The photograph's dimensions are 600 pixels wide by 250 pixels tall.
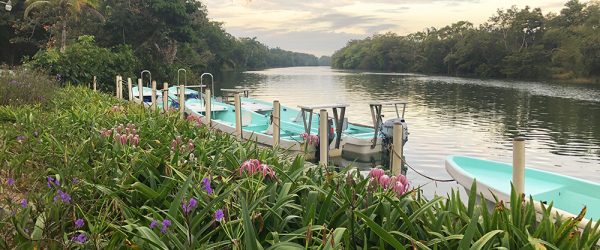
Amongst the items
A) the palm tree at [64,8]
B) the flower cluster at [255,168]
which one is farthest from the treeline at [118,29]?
the flower cluster at [255,168]

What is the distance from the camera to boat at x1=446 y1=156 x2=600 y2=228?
6887 mm

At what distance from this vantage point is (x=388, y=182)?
3.05m

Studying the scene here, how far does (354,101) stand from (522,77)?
4103cm

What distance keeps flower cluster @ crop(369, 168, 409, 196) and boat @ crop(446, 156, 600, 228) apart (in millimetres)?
3704

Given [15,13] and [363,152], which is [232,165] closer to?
[363,152]

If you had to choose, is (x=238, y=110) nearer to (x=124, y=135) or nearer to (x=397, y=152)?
(x=397, y=152)

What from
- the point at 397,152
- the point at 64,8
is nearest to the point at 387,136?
the point at 397,152

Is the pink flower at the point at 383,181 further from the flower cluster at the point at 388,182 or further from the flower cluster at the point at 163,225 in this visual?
the flower cluster at the point at 163,225

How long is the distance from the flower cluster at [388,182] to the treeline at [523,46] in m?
58.7

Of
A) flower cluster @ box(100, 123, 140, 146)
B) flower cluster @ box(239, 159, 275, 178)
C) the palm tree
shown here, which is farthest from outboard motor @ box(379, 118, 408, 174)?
the palm tree

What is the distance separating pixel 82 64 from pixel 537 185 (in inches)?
789

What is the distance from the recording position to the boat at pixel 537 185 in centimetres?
689

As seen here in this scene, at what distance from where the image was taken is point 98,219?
255 centimetres

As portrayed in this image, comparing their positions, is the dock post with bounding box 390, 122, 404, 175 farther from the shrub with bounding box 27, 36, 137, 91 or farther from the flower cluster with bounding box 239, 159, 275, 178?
the shrub with bounding box 27, 36, 137, 91
